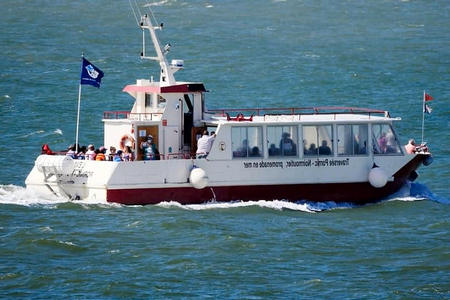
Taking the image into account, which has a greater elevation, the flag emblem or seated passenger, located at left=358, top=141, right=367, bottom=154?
the flag emblem

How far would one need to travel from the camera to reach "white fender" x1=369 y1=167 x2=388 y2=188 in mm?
40906

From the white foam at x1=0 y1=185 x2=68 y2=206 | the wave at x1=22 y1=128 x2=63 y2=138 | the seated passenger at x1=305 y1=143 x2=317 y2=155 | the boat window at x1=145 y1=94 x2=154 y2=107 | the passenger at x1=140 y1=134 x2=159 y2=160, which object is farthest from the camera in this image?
the wave at x1=22 y1=128 x2=63 y2=138

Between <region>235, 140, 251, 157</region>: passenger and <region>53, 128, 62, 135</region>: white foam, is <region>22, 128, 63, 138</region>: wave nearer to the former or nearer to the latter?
<region>53, 128, 62, 135</region>: white foam

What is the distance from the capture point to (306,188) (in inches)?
1606

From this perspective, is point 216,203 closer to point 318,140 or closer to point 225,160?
point 225,160

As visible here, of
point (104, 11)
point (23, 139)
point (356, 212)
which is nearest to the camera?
point (356, 212)

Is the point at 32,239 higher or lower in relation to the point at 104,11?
lower

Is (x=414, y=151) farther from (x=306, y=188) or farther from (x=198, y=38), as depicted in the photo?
(x=198, y=38)

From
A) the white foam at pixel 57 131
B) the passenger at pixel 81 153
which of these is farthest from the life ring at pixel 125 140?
the white foam at pixel 57 131

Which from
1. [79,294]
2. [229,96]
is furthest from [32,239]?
[229,96]

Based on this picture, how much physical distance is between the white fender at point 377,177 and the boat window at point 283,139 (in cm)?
255

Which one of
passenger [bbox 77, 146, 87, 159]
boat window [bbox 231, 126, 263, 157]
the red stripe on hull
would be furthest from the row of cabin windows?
passenger [bbox 77, 146, 87, 159]

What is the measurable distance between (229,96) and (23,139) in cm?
1403

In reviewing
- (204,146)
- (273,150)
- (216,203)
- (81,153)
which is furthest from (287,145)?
(81,153)
